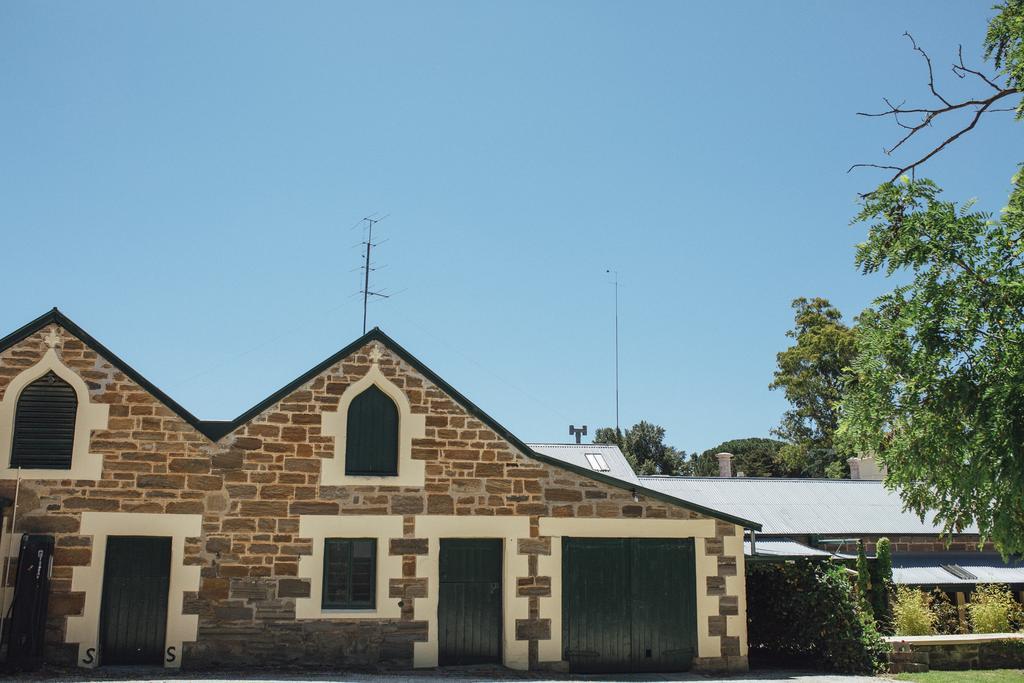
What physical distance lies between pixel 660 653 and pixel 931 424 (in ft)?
17.7

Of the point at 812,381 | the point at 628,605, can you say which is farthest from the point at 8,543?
the point at 812,381

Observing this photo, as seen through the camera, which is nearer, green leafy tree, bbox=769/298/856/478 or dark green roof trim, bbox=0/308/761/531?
dark green roof trim, bbox=0/308/761/531

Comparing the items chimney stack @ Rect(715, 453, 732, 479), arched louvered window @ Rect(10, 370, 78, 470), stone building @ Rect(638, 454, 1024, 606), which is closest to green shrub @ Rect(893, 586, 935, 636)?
stone building @ Rect(638, 454, 1024, 606)

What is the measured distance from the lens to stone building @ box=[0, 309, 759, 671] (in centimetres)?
1315

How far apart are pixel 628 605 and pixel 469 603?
2528 millimetres

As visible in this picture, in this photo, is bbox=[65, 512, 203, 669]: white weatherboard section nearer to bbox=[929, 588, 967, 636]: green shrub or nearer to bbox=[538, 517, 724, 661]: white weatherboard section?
bbox=[538, 517, 724, 661]: white weatherboard section

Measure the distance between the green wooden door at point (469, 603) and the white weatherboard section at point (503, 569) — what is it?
4.9 inches

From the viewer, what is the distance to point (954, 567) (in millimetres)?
24281

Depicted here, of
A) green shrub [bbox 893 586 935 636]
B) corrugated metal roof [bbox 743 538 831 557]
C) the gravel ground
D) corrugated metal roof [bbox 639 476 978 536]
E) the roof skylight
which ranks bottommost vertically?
the gravel ground

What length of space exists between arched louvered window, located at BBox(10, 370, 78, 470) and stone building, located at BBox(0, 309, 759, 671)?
0.03 metres

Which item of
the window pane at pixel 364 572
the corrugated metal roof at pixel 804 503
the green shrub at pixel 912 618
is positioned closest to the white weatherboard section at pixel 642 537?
the window pane at pixel 364 572

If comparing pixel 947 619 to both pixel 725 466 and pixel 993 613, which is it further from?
pixel 725 466

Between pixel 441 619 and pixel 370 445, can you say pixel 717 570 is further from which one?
pixel 370 445

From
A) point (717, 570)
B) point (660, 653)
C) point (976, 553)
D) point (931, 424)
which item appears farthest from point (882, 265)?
point (976, 553)
